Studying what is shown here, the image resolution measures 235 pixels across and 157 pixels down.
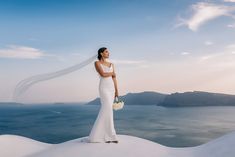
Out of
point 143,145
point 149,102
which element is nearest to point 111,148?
point 143,145

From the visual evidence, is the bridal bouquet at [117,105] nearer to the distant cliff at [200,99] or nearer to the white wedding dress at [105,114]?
the white wedding dress at [105,114]

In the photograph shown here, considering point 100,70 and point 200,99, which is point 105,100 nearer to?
point 100,70

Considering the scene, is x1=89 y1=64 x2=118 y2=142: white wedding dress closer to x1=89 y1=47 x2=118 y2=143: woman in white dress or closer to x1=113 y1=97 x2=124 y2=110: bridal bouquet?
x1=89 y1=47 x2=118 y2=143: woman in white dress

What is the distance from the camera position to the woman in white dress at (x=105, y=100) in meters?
8.87

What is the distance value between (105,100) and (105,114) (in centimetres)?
41

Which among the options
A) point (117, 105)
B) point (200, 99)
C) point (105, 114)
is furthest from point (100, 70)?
point (200, 99)

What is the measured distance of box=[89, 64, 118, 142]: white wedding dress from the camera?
8.95 m

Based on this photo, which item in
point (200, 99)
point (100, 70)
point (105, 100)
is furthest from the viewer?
point (200, 99)

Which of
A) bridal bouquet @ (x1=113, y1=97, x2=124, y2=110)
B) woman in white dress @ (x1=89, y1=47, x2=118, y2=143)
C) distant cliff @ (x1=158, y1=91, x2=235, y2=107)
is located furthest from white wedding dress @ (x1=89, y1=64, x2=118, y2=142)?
distant cliff @ (x1=158, y1=91, x2=235, y2=107)

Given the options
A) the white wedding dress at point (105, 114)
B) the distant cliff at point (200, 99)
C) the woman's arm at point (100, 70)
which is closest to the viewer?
the woman's arm at point (100, 70)

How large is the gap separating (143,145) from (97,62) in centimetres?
288

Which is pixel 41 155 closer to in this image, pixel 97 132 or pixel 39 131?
pixel 97 132

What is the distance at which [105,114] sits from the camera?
905cm

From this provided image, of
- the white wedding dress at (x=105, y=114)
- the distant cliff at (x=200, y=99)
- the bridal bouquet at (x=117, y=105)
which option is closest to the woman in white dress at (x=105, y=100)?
the white wedding dress at (x=105, y=114)
